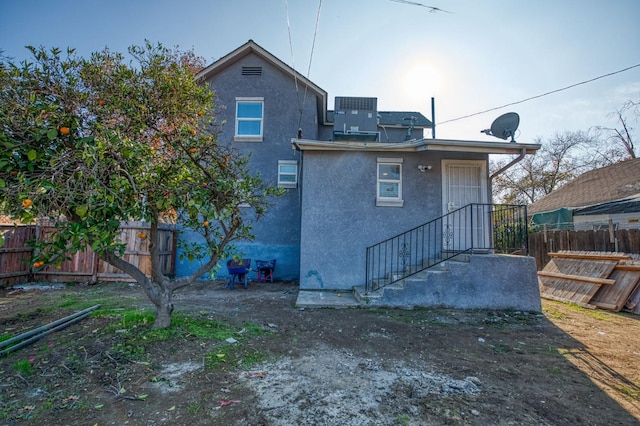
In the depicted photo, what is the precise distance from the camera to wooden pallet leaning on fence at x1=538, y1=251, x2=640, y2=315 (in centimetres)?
620

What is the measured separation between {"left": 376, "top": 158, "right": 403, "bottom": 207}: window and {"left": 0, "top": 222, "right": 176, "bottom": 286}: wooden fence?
6748mm

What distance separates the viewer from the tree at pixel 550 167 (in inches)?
862

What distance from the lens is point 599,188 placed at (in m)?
13.9

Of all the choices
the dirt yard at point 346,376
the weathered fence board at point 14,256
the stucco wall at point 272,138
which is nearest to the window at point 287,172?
the stucco wall at point 272,138

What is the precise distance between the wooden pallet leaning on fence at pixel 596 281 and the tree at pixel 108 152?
7.85 metres

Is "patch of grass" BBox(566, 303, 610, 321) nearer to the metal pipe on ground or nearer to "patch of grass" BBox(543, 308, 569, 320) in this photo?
"patch of grass" BBox(543, 308, 569, 320)

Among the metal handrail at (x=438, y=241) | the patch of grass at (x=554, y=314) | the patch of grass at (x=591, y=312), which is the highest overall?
the metal handrail at (x=438, y=241)

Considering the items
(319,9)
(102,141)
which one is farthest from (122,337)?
(319,9)

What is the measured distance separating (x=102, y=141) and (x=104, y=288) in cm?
690

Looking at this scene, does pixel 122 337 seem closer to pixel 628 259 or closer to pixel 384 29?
pixel 384 29

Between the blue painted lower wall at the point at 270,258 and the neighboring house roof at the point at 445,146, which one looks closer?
the neighboring house roof at the point at 445,146

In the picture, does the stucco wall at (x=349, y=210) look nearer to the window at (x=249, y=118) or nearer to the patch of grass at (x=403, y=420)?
the window at (x=249, y=118)

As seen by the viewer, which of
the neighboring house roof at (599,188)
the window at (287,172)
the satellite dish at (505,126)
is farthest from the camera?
the neighboring house roof at (599,188)

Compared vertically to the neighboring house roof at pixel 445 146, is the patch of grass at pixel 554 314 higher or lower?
lower
